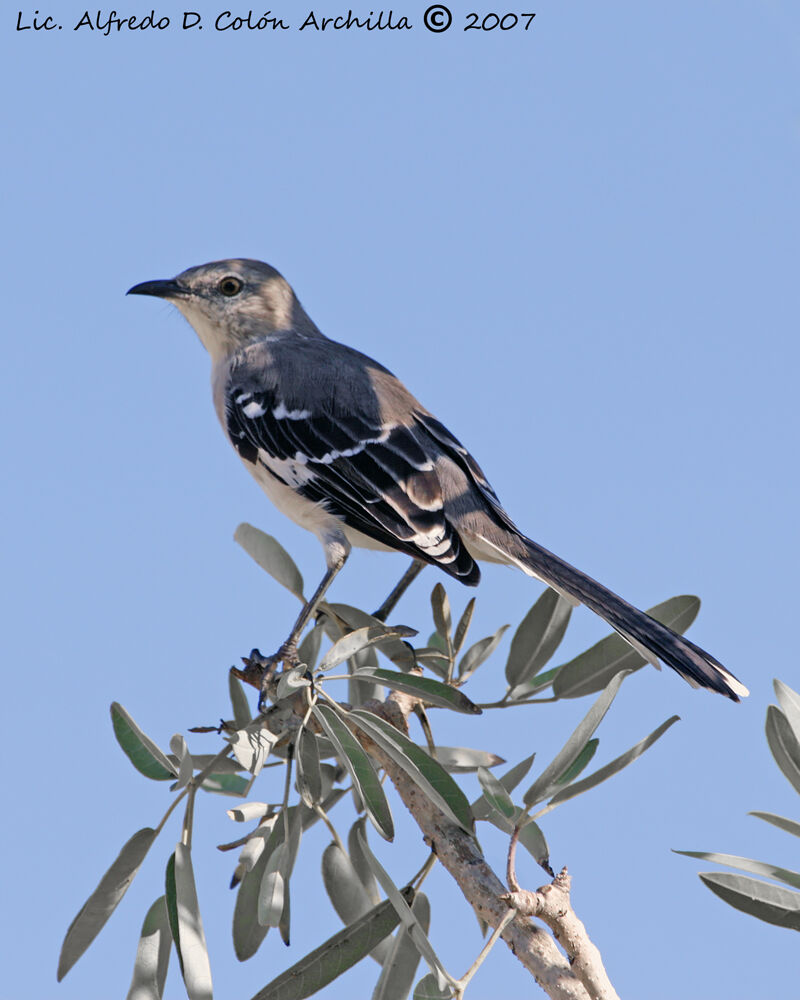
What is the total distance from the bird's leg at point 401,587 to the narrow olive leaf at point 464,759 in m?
1.15

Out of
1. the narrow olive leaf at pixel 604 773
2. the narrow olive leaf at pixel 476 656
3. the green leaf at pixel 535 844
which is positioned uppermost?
the narrow olive leaf at pixel 476 656

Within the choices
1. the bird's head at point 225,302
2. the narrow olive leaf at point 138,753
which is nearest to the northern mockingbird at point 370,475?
the bird's head at point 225,302

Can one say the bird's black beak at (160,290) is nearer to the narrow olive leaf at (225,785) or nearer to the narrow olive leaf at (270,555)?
the narrow olive leaf at (270,555)

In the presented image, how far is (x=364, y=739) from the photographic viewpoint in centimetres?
256

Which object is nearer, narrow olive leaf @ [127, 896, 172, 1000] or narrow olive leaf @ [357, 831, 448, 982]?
narrow olive leaf @ [357, 831, 448, 982]

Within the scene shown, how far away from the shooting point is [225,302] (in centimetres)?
484

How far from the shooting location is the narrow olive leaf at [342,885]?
8.71 ft

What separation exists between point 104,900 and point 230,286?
10.5ft

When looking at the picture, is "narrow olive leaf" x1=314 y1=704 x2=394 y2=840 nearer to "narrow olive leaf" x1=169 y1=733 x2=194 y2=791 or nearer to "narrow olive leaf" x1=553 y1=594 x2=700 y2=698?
"narrow olive leaf" x1=169 y1=733 x2=194 y2=791

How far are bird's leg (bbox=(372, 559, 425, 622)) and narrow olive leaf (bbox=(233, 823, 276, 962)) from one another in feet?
4.94

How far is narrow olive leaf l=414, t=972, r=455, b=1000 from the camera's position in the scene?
190 cm

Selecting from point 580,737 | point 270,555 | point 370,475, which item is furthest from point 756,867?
point 370,475

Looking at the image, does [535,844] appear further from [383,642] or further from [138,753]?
[138,753]

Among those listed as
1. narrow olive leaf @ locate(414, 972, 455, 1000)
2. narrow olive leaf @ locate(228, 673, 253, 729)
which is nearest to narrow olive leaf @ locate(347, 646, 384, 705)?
narrow olive leaf @ locate(228, 673, 253, 729)
